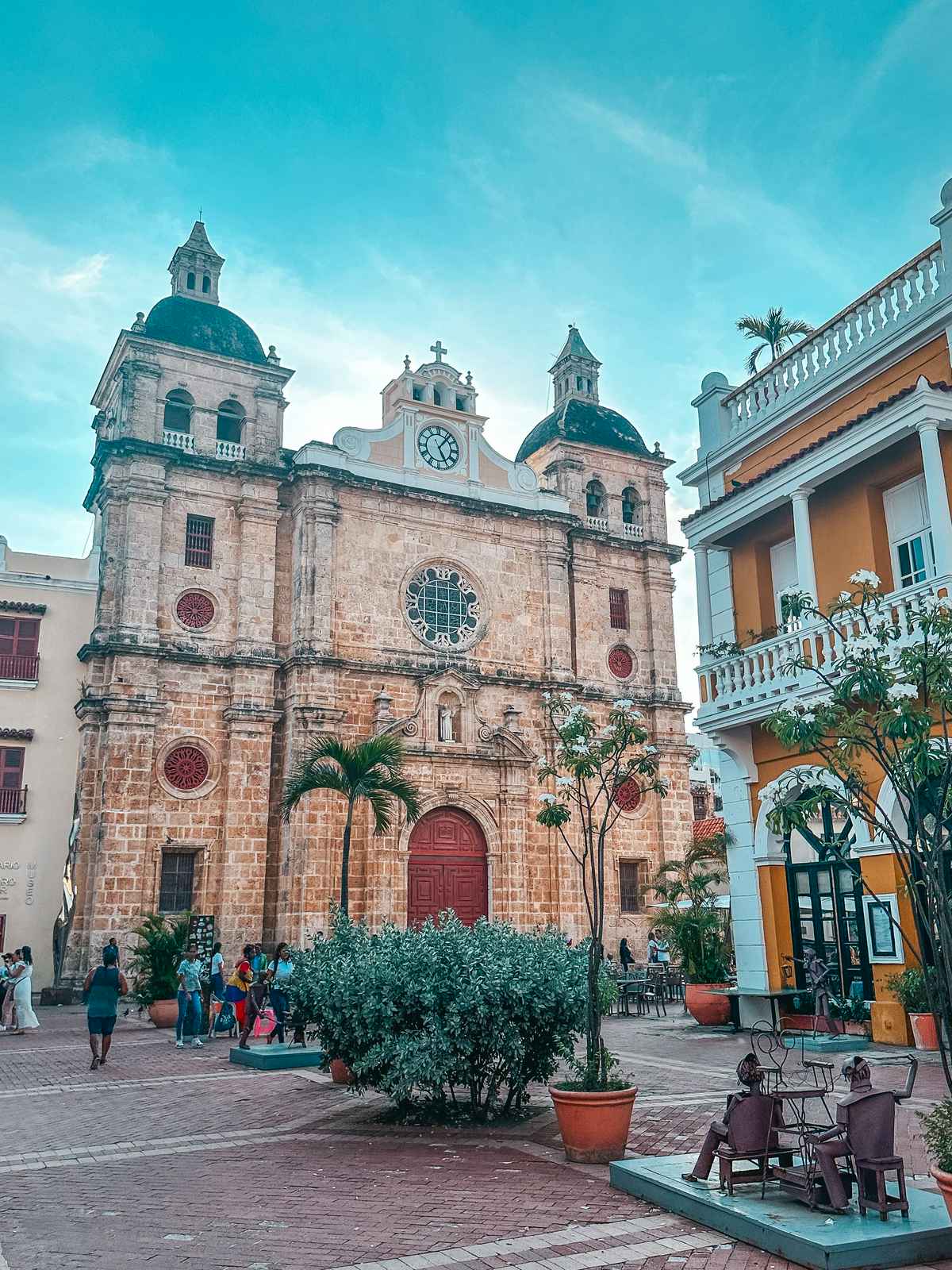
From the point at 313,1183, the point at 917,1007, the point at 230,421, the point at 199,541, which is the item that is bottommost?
the point at 313,1183

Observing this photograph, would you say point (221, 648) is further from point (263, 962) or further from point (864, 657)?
point (864, 657)

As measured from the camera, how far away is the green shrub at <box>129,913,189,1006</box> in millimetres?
19703

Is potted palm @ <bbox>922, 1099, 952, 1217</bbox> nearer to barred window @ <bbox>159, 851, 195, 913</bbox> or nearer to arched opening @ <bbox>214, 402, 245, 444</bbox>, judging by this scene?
barred window @ <bbox>159, 851, 195, 913</bbox>

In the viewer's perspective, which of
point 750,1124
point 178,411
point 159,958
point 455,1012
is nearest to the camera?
point 750,1124

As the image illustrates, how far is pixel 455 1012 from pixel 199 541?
20.2m

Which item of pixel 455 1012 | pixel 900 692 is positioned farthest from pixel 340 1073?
pixel 900 692

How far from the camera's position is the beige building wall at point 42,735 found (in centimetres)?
2483

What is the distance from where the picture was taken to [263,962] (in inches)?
853

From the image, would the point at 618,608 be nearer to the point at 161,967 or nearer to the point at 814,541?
the point at 814,541

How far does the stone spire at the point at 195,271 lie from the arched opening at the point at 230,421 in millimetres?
3724

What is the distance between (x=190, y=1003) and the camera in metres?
17.2

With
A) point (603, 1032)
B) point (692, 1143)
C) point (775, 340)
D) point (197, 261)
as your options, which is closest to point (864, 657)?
point (692, 1143)

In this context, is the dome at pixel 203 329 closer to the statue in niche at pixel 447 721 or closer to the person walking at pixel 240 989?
the statue in niche at pixel 447 721

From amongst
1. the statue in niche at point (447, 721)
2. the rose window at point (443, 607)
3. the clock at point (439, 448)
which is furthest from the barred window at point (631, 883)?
the clock at point (439, 448)
